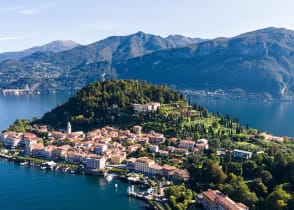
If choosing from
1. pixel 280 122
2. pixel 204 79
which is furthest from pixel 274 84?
pixel 280 122

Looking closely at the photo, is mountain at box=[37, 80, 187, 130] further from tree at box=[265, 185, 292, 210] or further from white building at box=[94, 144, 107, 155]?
tree at box=[265, 185, 292, 210]

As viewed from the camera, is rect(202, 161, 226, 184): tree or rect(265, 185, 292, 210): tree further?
rect(202, 161, 226, 184): tree

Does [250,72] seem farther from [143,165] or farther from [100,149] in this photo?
[143,165]

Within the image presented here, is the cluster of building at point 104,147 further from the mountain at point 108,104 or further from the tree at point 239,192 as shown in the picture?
the tree at point 239,192

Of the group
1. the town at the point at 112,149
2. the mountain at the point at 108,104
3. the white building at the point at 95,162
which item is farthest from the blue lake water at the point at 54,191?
the mountain at the point at 108,104

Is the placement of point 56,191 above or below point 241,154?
below

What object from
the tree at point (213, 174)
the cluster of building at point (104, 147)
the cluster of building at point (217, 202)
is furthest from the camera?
the cluster of building at point (104, 147)

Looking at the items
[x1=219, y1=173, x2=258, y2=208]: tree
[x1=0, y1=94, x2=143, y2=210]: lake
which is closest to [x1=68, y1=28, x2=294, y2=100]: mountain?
[x1=0, y1=94, x2=143, y2=210]: lake

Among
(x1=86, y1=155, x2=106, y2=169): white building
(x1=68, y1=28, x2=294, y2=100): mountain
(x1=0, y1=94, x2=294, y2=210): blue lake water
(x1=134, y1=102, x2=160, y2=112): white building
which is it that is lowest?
(x1=0, y1=94, x2=294, y2=210): blue lake water

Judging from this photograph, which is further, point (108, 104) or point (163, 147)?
point (108, 104)

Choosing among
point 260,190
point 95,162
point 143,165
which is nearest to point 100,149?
point 95,162

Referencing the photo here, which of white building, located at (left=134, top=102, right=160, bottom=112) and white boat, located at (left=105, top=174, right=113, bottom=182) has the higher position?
white building, located at (left=134, top=102, right=160, bottom=112)
